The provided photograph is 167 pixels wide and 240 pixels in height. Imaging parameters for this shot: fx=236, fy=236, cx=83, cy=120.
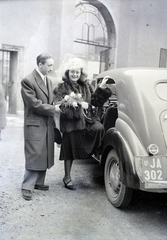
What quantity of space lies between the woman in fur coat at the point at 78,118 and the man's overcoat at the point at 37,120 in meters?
0.19

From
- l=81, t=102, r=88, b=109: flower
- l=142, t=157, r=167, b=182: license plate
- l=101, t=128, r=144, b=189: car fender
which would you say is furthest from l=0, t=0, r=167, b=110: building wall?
l=142, t=157, r=167, b=182: license plate

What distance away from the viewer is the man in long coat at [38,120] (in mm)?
2516

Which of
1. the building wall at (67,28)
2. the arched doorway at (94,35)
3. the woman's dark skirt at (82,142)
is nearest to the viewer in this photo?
the building wall at (67,28)

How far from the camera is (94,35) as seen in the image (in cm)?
416

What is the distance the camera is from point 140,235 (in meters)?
2.06

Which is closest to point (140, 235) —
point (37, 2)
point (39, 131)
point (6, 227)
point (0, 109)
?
point (6, 227)

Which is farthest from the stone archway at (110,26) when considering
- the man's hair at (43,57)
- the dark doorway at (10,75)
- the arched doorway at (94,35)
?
the dark doorway at (10,75)

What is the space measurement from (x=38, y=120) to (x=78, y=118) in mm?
473

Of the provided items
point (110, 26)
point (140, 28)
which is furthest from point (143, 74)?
point (110, 26)

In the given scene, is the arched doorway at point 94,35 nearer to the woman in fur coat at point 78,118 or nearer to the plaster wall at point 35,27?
the plaster wall at point 35,27

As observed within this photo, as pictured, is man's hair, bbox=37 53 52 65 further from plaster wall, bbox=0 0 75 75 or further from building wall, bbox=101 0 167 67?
building wall, bbox=101 0 167 67

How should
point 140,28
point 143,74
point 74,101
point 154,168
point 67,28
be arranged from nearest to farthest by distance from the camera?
point 154,168 < point 143,74 < point 74,101 < point 67,28 < point 140,28

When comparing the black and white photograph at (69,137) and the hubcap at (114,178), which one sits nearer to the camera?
the black and white photograph at (69,137)

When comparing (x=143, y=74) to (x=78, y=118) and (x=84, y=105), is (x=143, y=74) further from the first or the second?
(x=78, y=118)
